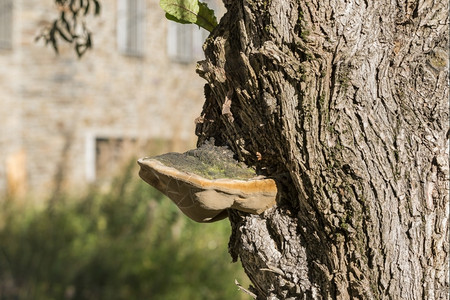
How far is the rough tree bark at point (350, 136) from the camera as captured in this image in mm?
1672

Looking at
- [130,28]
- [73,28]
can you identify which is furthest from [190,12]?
[130,28]

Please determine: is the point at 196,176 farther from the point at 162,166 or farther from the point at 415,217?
the point at 415,217

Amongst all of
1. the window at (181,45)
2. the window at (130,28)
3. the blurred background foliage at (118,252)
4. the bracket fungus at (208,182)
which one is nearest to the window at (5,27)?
the window at (130,28)

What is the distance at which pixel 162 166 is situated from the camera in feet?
5.77

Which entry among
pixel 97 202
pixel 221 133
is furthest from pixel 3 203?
pixel 221 133

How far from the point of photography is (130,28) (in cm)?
1429

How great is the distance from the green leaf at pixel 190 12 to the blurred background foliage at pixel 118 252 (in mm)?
4815

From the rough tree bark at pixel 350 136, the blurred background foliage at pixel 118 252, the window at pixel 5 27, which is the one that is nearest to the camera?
the rough tree bark at pixel 350 136

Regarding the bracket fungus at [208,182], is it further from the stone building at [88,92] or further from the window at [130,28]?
the window at [130,28]

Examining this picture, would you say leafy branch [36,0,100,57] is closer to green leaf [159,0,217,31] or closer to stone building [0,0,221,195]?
green leaf [159,0,217,31]

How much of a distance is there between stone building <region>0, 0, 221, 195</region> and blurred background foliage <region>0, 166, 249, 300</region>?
14.3ft

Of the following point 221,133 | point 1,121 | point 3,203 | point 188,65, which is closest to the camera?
point 221,133

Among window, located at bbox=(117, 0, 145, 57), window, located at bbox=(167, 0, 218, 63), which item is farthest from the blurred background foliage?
window, located at bbox=(167, 0, 218, 63)

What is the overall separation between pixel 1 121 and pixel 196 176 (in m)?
11.6
